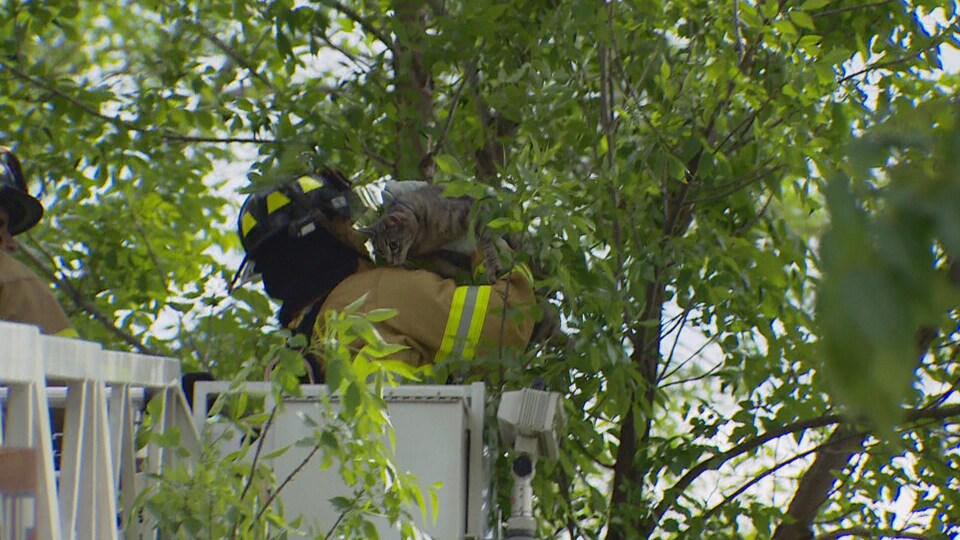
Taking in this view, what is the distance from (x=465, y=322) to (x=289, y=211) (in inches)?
27.3

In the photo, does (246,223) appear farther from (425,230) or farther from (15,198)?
(15,198)

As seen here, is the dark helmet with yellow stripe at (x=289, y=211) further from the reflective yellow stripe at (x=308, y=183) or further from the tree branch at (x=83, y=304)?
the tree branch at (x=83, y=304)

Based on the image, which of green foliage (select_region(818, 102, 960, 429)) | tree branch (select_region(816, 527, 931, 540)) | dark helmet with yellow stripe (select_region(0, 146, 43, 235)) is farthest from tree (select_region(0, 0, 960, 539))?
green foliage (select_region(818, 102, 960, 429))

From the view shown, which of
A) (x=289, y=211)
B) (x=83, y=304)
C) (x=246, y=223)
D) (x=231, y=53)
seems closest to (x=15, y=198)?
(x=246, y=223)

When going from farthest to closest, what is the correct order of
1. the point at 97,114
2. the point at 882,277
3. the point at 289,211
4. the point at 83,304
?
1. the point at 83,304
2. the point at 97,114
3. the point at 289,211
4. the point at 882,277

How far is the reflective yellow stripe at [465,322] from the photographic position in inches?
174

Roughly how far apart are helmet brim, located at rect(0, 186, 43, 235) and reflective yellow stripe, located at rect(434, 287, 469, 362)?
1455mm

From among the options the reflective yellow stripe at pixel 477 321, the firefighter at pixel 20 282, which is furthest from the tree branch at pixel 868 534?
the firefighter at pixel 20 282

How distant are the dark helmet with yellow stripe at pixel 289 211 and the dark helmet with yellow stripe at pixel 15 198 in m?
0.71

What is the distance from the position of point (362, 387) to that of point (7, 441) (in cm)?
80

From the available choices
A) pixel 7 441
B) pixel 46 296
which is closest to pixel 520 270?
pixel 46 296

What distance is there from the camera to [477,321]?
4.47 m

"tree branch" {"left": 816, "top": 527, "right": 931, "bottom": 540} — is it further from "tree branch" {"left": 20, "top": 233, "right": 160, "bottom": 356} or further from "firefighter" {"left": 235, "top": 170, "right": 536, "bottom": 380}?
"tree branch" {"left": 20, "top": 233, "right": 160, "bottom": 356}

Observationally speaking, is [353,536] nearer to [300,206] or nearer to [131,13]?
[300,206]
